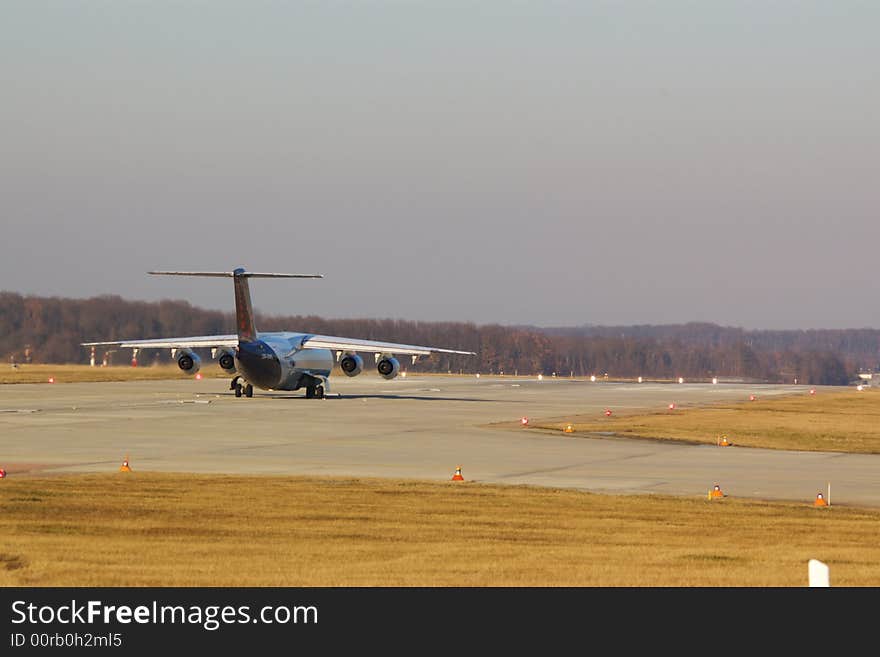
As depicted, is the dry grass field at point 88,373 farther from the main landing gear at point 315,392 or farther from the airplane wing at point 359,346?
the main landing gear at point 315,392

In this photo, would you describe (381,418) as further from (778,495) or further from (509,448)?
(778,495)

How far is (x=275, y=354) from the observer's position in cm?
6875

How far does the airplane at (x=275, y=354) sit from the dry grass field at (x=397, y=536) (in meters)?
35.4

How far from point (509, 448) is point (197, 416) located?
18.5 metres

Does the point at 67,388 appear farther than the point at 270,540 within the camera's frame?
Yes

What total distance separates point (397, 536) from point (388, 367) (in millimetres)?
53575

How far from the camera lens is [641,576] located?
18641 millimetres

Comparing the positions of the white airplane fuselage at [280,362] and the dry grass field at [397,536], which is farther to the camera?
the white airplane fuselage at [280,362]

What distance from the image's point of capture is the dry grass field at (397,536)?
61.0 ft

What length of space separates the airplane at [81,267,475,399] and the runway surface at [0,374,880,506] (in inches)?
54.7

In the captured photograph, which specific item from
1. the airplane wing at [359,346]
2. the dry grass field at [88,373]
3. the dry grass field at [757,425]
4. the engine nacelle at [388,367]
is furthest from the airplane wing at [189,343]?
the dry grass field at [757,425]
